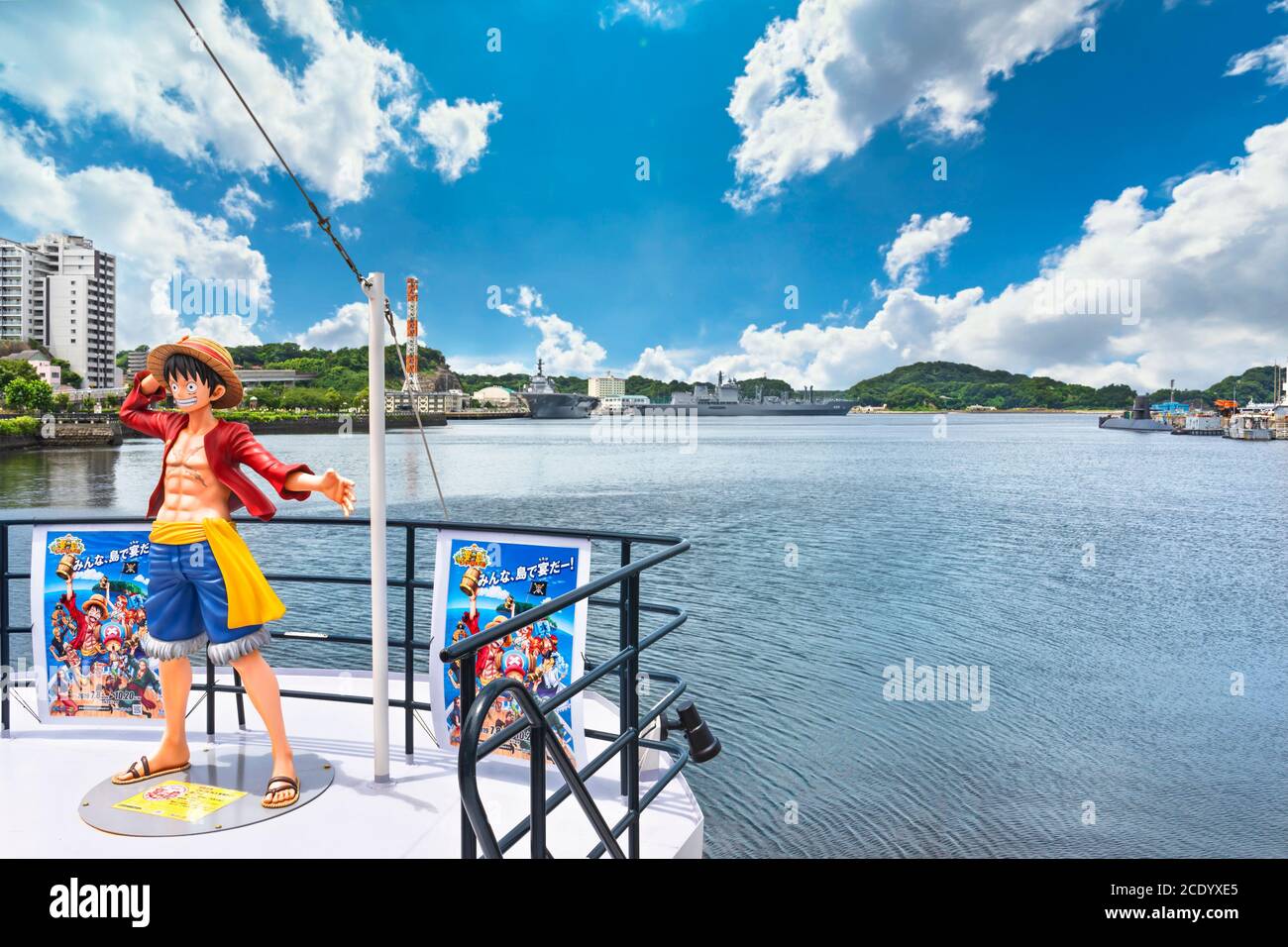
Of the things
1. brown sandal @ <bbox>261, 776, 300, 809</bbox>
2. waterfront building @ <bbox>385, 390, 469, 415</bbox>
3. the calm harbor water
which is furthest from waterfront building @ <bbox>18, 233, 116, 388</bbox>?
brown sandal @ <bbox>261, 776, 300, 809</bbox>

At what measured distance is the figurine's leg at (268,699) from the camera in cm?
369

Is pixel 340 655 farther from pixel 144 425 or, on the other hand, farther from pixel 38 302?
pixel 38 302

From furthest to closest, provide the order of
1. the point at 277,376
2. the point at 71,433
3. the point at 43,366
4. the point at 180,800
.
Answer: the point at 277,376
the point at 43,366
the point at 71,433
the point at 180,800

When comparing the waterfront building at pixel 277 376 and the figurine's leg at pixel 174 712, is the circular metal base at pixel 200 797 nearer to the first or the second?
the figurine's leg at pixel 174 712

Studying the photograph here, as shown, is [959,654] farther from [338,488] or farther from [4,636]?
[4,636]

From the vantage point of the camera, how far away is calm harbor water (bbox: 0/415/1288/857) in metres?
8.52

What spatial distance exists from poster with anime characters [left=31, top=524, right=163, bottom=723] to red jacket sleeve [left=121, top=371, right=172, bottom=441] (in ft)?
1.67

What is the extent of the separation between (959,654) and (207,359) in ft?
41.5

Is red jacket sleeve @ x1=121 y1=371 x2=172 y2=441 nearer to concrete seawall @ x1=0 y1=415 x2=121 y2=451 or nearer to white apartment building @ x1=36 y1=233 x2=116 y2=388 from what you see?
concrete seawall @ x1=0 y1=415 x2=121 y2=451

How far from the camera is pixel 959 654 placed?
1384 cm

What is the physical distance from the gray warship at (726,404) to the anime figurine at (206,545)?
16349 cm

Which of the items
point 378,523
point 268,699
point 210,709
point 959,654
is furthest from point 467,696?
point 959,654

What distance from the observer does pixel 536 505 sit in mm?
34156
